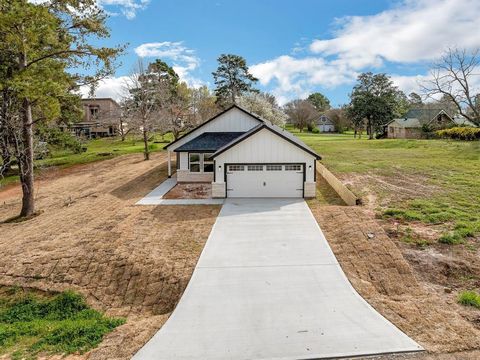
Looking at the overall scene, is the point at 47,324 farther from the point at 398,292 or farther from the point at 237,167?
the point at 237,167

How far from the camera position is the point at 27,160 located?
17.7m

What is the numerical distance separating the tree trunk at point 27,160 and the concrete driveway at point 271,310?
11488 millimetres

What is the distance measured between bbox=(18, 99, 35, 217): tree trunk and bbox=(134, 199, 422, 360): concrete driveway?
1149 centimetres

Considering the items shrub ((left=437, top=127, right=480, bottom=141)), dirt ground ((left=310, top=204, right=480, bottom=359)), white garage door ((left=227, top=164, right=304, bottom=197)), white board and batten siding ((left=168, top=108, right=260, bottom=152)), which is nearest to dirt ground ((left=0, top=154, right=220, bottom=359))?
white garage door ((left=227, top=164, right=304, bottom=197))

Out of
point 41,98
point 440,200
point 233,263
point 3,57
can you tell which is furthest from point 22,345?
point 3,57

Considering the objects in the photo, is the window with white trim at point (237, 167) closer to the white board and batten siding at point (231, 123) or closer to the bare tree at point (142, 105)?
the white board and batten siding at point (231, 123)

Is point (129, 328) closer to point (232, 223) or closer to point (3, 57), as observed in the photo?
point (232, 223)

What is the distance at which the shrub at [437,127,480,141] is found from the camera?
3641 centimetres

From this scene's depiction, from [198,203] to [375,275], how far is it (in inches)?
400

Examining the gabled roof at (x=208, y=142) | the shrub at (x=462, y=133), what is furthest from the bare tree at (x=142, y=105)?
the shrub at (x=462, y=133)

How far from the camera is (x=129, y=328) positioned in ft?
25.4

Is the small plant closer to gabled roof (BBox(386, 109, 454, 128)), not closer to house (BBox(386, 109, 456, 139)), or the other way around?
house (BBox(386, 109, 456, 139))

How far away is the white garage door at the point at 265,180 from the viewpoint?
18.7 m

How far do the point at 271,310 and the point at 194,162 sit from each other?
15970 mm
